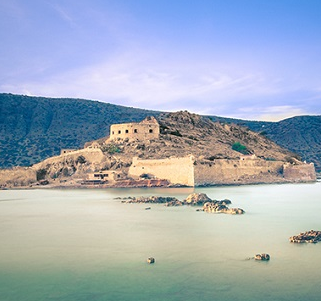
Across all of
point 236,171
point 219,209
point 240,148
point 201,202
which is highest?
point 240,148

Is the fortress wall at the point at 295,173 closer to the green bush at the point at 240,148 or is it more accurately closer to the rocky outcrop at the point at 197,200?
the green bush at the point at 240,148

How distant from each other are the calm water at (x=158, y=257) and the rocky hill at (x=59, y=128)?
207 ft

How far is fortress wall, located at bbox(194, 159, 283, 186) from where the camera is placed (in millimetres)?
47344

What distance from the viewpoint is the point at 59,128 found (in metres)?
101

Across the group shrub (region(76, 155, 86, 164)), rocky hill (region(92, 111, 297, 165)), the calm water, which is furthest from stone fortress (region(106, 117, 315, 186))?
the calm water

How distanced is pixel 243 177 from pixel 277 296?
1724 inches

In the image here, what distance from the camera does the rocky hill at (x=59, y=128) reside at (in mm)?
87538

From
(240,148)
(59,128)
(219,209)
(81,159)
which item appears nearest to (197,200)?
(219,209)

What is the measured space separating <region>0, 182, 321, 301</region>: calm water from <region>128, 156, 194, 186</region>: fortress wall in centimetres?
2226

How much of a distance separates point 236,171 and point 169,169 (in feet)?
29.8

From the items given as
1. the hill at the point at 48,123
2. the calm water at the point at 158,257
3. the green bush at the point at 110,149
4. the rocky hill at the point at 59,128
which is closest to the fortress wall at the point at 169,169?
the green bush at the point at 110,149

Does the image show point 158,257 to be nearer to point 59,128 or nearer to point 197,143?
point 197,143

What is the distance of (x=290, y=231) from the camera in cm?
1772

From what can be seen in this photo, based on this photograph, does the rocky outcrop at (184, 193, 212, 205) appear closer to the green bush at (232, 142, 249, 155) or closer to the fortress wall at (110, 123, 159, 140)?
the fortress wall at (110, 123, 159, 140)
